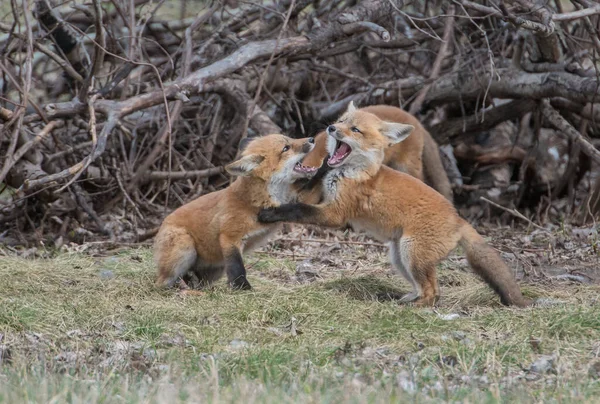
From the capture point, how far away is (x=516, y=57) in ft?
35.8

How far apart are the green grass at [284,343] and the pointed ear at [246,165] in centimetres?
103

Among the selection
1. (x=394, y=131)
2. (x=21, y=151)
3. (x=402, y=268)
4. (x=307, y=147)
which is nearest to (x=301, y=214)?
(x=307, y=147)

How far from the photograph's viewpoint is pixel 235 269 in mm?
7199

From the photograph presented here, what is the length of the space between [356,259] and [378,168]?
1.87 meters

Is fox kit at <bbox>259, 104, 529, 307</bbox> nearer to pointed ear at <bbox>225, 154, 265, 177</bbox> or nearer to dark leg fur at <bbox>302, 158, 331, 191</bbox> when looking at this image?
dark leg fur at <bbox>302, 158, 331, 191</bbox>

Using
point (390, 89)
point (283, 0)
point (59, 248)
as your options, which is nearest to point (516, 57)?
point (390, 89)

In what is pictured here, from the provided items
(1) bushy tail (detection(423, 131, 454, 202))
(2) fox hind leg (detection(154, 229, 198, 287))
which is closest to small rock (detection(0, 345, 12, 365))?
(2) fox hind leg (detection(154, 229, 198, 287))

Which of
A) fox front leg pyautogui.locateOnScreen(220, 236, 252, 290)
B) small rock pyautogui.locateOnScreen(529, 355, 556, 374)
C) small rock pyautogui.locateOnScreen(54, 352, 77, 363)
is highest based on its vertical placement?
small rock pyautogui.locateOnScreen(54, 352, 77, 363)

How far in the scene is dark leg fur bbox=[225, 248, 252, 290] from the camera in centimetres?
720

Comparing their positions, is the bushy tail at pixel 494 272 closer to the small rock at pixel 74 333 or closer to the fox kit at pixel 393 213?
the fox kit at pixel 393 213

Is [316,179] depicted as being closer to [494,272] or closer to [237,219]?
[237,219]

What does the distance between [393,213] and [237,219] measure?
1.33 m

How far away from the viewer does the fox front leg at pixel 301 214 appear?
23.9 ft

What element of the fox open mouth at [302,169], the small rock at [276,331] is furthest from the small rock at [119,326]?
the fox open mouth at [302,169]
